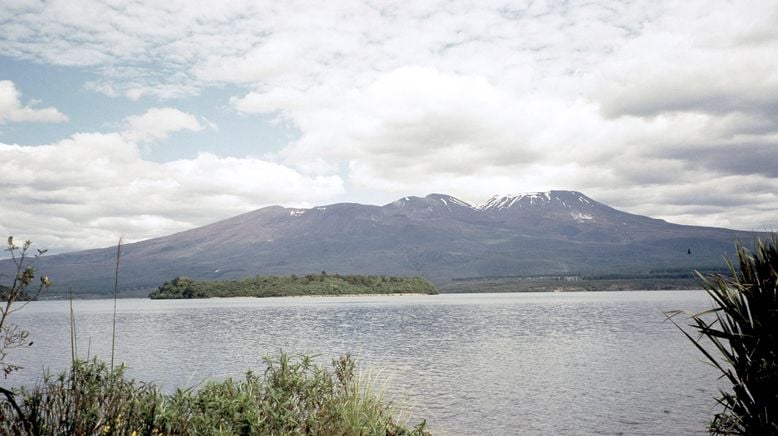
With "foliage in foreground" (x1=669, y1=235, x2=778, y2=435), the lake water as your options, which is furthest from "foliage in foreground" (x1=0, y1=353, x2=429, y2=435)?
"foliage in foreground" (x1=669, y1=235, x2=778, y2=435)

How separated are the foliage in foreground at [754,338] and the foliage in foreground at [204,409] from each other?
7.10 meters

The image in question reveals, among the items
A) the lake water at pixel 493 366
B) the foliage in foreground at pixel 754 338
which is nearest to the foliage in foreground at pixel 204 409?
the lake water at pixel 493 366

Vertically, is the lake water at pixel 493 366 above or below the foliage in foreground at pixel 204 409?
below

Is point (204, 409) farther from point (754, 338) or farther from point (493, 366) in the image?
point (493, 366)

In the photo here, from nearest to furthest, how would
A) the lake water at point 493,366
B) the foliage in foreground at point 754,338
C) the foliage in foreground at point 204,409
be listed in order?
1. the foliage in foreground at point 204,409
2. the foliage in foreground at point 754,338
3. the lake water at point 493,366

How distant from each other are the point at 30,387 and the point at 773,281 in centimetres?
3364

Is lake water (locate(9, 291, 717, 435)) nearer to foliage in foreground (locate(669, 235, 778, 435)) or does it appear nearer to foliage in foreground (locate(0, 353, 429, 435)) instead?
foliage in foreground (locate(0, 353, 429, 435))

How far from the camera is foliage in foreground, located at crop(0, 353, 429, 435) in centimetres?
922

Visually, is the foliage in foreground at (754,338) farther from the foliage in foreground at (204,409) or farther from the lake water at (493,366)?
the foliage in foreground at (204,409)

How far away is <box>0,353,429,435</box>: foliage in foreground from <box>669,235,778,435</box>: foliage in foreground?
7.10 m

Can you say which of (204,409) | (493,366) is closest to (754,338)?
(204,409)

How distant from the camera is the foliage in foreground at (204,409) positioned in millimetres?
9219

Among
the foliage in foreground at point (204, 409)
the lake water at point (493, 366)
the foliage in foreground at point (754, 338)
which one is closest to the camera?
the foliage in foreground at point (204, 409)

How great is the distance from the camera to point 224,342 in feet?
189
